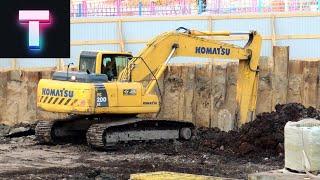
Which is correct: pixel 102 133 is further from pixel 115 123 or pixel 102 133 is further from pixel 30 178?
pixel 30 178

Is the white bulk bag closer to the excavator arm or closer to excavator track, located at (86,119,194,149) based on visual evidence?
excavator track, located at (86,119,194,149)

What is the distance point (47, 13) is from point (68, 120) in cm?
669

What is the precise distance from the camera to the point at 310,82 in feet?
65.2

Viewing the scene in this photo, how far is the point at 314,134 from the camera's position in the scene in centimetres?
662

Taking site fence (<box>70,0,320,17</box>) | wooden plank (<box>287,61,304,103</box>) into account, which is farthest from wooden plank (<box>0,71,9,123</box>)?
site fence (<box>70,0,320,17</box>)

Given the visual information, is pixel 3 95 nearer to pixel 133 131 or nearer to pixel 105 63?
pixel 105 63

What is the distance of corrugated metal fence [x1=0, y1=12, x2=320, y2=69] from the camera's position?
22.5m

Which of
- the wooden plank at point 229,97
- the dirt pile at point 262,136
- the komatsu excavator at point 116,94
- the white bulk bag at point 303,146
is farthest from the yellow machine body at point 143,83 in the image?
the white bulk bag at point 303,146

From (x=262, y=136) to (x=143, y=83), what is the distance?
12.4 feet

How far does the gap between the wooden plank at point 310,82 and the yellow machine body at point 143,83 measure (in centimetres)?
175

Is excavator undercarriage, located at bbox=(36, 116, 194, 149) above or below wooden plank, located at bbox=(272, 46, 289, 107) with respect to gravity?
below

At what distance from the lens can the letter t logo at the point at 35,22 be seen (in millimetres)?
10695

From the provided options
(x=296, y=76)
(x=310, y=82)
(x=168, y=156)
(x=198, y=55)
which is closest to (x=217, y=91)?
(x=296, y=76)

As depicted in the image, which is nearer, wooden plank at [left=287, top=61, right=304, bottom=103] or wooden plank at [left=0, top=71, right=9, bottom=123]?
wooden plank at [left=287, top=61, right=304, bottom=103]
